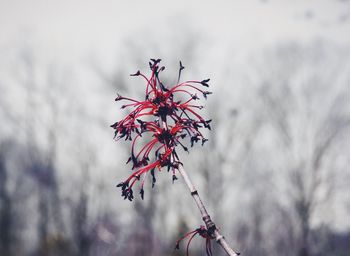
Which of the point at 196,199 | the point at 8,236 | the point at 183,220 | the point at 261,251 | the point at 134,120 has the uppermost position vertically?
the point at 8,236

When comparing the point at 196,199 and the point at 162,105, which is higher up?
the point at 162,105

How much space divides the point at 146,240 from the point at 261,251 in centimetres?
877

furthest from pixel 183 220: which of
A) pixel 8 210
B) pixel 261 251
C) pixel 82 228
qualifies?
pixel 8 210

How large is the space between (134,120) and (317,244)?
2103cm

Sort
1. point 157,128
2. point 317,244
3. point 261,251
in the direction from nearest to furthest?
point 157,128 < point 317,244 < point 261,251

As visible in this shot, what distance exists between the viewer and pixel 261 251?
24188mm

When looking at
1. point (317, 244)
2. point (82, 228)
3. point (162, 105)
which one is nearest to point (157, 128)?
point (162, 105)

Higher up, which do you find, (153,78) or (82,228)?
(82,228)

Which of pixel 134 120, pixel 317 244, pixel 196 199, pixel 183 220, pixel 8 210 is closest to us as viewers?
pixel 196 199

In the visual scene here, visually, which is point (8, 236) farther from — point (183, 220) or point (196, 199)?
point (196, 199)

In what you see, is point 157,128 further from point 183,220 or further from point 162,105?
point 183,220

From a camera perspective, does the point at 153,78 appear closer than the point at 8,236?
Yes

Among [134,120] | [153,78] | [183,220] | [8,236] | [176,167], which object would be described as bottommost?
[176,167]

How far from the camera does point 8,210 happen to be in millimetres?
38625
